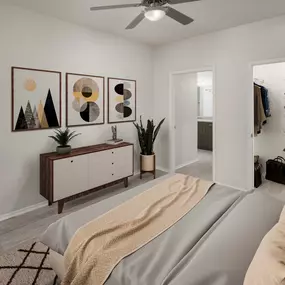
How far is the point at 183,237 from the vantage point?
1396 millimetres

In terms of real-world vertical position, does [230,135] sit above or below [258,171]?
above

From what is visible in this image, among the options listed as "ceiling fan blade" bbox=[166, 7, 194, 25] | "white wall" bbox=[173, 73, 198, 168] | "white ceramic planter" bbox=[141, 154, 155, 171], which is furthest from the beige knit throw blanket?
"white wall" bbox=[173, 73, 198, 168]

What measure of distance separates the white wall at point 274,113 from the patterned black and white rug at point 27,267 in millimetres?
4011

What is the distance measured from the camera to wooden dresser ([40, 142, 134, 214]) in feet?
9.73

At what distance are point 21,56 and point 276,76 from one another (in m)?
4.10

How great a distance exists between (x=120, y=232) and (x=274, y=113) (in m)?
3.97

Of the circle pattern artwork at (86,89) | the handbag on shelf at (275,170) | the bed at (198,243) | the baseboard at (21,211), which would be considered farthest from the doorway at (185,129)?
the bed at (198,243)

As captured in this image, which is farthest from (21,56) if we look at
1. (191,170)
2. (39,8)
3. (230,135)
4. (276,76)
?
(276,76)

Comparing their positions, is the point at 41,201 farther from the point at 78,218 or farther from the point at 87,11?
the point at 87,11

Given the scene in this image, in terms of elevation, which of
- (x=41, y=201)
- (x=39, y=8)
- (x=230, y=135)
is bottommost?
(x=41, y=201)

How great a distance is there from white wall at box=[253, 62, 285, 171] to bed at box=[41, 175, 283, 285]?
2.81 metres

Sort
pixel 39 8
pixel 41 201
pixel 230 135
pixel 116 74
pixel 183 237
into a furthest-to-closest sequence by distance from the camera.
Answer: pixel 116 74, pixel 230 135, pixel 41 201, pixel 39 8, pixel 183 237

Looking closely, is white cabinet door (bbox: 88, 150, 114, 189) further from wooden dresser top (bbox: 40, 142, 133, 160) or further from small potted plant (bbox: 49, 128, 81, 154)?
small potted plant (bbox: 49, 128, 81, 154)

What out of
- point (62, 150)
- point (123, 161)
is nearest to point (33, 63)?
point (62, 150)
